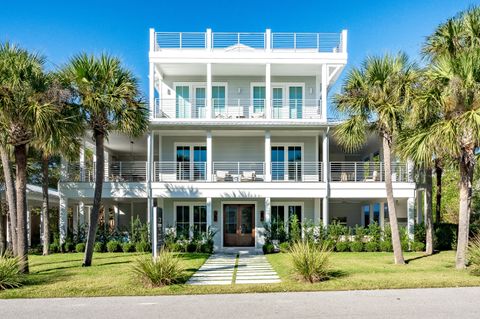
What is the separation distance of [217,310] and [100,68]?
872 centimetres

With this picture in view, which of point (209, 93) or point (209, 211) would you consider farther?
point (209, 93)

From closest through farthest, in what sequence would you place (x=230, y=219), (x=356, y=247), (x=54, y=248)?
(x=356, y=247) → (x=54, y=248) → (x=230, y=219)

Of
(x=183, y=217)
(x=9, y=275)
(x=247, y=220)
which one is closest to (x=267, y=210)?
(x=247, y=220)

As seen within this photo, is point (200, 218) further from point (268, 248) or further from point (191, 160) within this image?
point (268, 248)

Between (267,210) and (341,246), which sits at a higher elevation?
(267,210)

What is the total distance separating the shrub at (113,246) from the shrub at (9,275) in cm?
834

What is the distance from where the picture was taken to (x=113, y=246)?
19094mm

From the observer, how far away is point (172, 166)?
71.6 ft

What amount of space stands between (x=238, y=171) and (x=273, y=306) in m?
12.2

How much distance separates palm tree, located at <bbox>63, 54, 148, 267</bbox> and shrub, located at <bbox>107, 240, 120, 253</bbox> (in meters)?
4.74

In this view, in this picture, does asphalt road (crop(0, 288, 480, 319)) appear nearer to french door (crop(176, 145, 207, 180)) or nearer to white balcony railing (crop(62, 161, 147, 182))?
white balcony railing (crop(62, 161, 147, 182))

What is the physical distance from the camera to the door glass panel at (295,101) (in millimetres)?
21891

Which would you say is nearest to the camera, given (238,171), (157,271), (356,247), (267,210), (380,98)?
(157,271)

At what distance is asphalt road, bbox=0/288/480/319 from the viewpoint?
7648 millimetres
